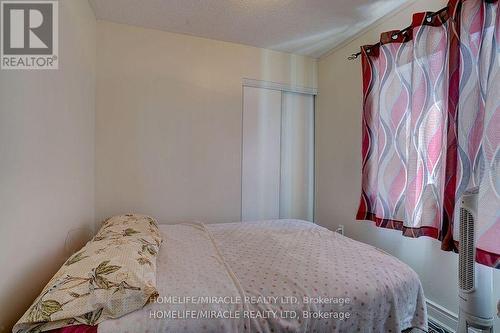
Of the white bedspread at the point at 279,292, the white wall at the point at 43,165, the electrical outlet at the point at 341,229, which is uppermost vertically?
the white wall at the point at 43,165

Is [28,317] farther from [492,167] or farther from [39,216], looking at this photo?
[492,167]

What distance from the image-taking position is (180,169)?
2.54 meters

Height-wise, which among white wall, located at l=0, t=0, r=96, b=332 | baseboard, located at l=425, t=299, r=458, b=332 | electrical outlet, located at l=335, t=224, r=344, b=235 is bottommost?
baseboard, located at l=425, t=299, r=458, b=332

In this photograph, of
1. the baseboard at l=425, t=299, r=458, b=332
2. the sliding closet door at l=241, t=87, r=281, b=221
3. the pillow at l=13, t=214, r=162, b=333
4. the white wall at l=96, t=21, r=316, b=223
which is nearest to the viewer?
the pillow at l=13, t=214, r=162, b=333

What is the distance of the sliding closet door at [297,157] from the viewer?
9.82 feet

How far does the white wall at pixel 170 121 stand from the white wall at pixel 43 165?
318 millimetres

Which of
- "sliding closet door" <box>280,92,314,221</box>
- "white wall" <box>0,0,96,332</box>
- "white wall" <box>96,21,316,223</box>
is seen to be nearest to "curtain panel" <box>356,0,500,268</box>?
"sliding closet door" <box>280,92,314,221</box>

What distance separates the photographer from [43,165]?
1252mm

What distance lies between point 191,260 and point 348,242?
1.10 m

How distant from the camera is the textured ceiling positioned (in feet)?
6.69

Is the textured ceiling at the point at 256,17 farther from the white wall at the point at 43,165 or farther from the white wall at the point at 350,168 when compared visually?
the white wall at the point at 43,165

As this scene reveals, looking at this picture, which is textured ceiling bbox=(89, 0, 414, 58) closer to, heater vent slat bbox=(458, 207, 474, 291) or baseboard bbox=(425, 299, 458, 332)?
heater vent slat bbox=(458, 207, 474, 291)

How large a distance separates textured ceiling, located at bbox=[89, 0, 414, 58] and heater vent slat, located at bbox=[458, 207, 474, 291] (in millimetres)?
1746

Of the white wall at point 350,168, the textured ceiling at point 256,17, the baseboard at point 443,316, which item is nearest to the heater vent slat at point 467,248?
the white wall at point 350,168
